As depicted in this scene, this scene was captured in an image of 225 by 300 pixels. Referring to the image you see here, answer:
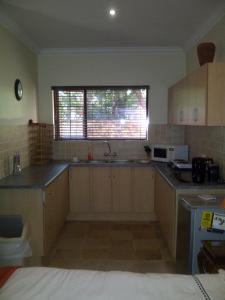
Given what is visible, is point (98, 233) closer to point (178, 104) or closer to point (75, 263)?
point (75, 263)

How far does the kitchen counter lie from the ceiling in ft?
5.82

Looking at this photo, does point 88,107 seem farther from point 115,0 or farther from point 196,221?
point 196,221

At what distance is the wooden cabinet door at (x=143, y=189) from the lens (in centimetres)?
408

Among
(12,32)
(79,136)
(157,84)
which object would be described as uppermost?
(12,32)

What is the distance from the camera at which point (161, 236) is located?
365 cm

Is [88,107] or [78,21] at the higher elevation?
[78,21]

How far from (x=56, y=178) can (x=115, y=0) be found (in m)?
1.99

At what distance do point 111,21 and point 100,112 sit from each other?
5.30 feet

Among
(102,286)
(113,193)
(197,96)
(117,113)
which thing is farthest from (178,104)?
(102,286)

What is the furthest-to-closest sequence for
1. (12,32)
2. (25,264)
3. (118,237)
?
(118,237)
(12,32)
(25,264)

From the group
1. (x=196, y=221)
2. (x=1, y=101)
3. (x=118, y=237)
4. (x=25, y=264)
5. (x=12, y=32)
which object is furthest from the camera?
(x=118, y=237)

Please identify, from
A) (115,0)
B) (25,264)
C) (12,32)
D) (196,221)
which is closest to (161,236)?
(196,221)

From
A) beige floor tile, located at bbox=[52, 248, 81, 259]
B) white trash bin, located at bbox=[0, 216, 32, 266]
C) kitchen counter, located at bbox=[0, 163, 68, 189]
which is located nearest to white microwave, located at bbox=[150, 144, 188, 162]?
kitchen counter, located at bbox=[0, 163, 68, 189]

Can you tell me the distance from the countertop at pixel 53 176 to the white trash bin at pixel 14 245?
0.34 metres
